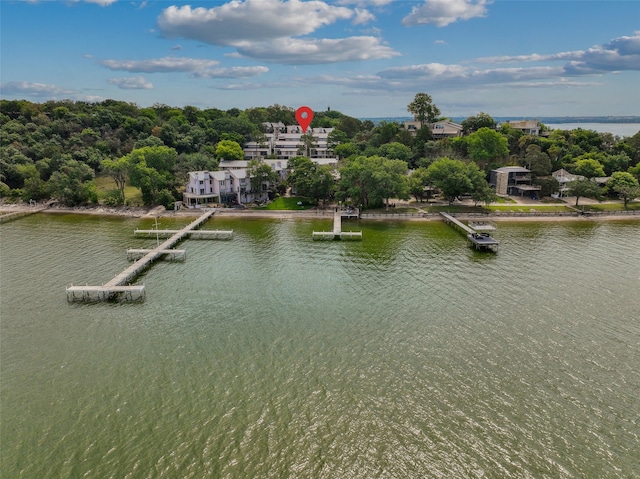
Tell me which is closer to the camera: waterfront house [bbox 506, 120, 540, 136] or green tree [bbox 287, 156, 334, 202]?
green tree [bbox 287, 156, 334, 202]

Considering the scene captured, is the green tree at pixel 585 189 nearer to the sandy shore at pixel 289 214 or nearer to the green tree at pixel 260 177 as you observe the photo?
the sandy shore at pixel 289 214

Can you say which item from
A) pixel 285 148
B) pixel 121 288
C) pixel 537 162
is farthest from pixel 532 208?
pixel 121 288

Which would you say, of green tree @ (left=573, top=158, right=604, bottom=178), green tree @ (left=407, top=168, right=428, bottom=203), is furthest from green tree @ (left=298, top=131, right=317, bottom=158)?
green tree @ (left=573, top=158, right=604, bottom=178)

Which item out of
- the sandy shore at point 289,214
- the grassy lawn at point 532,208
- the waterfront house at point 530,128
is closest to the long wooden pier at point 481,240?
the sandy shore at point 289,214

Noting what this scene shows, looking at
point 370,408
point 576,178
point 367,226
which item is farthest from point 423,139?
point 370,408

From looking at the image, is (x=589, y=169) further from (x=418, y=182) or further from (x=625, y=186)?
(x=418, y=182)

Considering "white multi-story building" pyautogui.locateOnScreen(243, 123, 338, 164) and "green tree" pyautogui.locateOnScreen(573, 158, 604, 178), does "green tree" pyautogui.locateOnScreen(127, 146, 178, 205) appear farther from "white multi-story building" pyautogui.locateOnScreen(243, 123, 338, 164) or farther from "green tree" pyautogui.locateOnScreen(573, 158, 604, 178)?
"green tree" pyautogui.locateOnScreen(573, 158, 604, 178)
